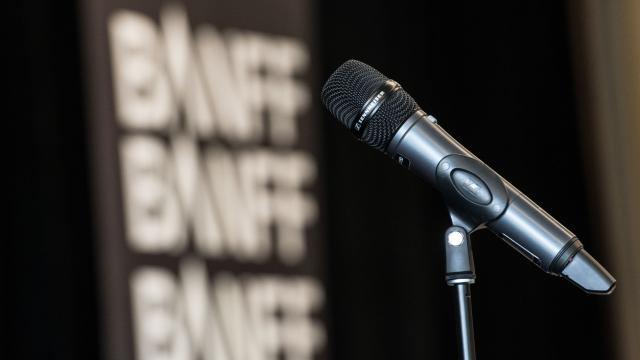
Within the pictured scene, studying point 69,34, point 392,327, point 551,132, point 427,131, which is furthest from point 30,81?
point 551,132

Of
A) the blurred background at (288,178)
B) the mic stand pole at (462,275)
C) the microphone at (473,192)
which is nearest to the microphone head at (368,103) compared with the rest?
the microphone at (473,192)

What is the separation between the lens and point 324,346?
9.57 feet

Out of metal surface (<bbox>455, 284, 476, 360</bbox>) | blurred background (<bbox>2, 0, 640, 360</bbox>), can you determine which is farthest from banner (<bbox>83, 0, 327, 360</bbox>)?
metal surface (<bbox>455, 284, 476, 360</bbox>)

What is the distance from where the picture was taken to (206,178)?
8.96 feet

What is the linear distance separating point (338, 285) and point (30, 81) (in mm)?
985

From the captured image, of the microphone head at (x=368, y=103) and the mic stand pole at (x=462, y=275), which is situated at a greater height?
the microphone head at (x=368, y=103)

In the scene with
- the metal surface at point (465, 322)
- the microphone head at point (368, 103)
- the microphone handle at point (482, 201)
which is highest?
the microphone head at point (368, 103)

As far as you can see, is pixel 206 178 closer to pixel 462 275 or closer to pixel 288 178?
pixel 288 178

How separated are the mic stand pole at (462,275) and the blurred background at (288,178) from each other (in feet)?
4.49

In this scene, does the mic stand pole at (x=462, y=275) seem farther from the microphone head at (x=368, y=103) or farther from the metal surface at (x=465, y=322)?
the microphone head at (x=368, y=103)

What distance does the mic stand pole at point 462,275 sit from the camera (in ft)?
3.88

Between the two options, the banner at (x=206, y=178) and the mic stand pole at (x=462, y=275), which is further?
the banner at (x=206, y=178)

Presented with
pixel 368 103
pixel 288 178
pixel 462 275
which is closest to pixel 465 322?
pixel 462 275

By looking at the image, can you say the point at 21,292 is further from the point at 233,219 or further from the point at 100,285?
the point at 233,219
